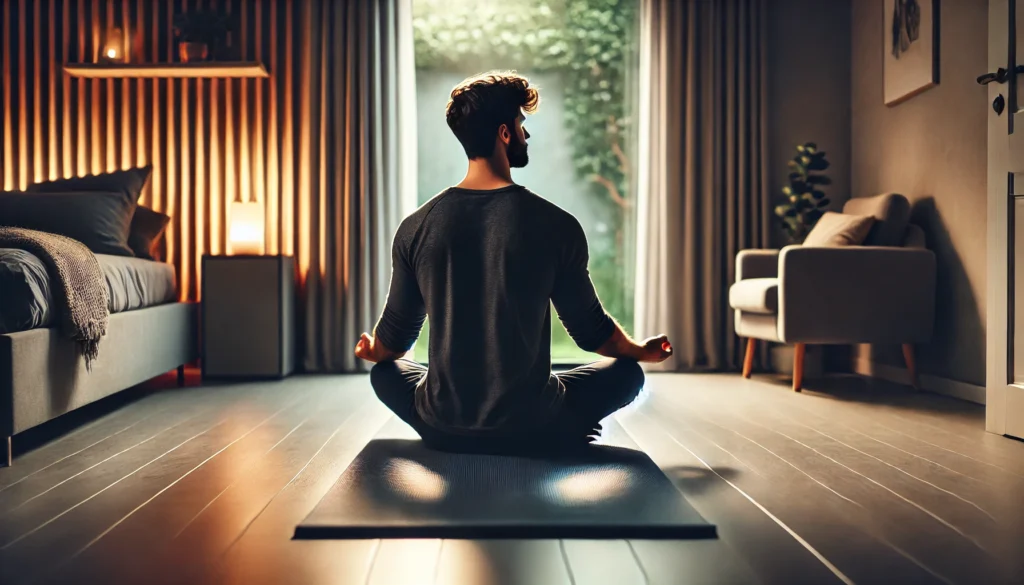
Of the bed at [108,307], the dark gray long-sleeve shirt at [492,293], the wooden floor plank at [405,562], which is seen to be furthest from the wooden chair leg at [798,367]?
the bed at [108,307]

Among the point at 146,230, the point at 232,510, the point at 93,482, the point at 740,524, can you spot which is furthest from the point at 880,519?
the point at 146,230

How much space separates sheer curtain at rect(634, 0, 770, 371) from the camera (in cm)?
420

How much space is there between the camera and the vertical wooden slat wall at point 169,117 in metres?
4.19

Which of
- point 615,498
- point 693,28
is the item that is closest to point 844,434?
point 615,498

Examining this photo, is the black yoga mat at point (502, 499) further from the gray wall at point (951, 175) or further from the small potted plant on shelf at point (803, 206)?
the small potted plant on shelf at point (803, 206)

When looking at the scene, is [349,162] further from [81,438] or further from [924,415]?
[924,415]

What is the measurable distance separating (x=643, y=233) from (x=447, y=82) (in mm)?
1839

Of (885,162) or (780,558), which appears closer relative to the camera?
(780,558)

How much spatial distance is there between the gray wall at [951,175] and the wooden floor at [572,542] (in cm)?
44

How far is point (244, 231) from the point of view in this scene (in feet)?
13.0

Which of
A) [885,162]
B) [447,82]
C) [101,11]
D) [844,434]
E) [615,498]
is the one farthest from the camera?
[447,82]

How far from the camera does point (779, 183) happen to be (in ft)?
14.2

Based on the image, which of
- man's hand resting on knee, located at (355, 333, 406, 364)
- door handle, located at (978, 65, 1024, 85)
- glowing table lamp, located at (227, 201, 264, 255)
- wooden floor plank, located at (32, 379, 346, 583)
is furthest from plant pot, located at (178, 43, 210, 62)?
door handle, located at (978, 65, 1024, 85)

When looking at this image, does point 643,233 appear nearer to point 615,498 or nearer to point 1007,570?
point 615,498
